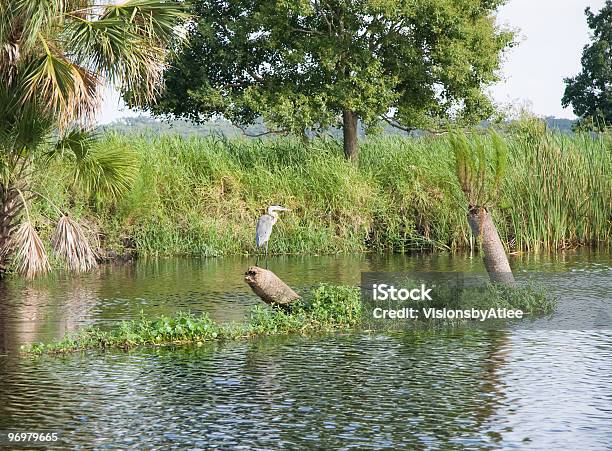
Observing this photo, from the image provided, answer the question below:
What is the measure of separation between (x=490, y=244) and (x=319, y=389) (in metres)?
5.46

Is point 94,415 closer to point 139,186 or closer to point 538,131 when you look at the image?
point 139,186

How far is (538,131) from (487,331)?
11.6 m

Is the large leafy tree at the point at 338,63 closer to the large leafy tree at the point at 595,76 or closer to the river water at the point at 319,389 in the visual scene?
the river water at the point at 319,389

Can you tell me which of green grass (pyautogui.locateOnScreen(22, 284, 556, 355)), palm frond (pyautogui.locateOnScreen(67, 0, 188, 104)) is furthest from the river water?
palm frond (pyautogui.locateOnScreen(67, 0, 188, 104))

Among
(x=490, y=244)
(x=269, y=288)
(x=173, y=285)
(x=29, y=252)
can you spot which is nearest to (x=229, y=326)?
(x=269, y=288)

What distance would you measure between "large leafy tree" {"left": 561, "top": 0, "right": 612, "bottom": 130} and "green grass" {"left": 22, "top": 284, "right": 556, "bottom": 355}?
35.3 m

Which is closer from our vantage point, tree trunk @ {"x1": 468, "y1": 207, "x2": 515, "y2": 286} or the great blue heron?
tree trunk @ {"x1": 468, "y1": 207, "x2": 515, "y2": 286}

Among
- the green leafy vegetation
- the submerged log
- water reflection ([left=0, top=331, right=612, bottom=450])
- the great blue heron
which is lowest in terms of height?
water reflection ([left=0, top=331, right=612, bottom=450])

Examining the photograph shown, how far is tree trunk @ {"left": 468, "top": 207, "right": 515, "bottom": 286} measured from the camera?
14.5 meters

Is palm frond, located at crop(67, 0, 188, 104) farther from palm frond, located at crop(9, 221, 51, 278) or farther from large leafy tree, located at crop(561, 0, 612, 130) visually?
large leafy tree, located at crop(561, 0, 612, 130)

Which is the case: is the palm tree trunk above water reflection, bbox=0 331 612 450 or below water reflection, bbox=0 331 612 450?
above

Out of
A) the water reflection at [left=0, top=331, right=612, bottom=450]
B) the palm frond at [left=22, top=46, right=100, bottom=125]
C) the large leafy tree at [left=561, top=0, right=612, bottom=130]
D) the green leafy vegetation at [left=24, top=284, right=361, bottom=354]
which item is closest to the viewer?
the water reflection at [left=0, top=331, right=612, bottom=450]

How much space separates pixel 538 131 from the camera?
23688 mm

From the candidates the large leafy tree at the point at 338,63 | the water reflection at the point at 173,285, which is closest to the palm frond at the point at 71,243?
the water reflection at the point at 173,285
